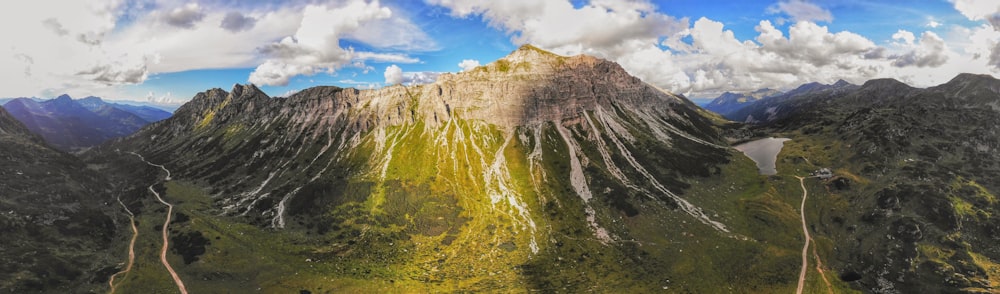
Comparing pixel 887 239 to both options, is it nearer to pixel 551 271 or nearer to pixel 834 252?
pixel 834 252

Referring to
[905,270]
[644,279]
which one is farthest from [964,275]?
[644,279]

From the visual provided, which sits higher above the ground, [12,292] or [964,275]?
[12,292]

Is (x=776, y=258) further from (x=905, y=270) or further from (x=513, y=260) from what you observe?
(x=513, y=260)

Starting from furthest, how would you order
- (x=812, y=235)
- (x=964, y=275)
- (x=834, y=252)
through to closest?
(x=812, y=235)
(x=834, y=252)
(x=964, y=275)

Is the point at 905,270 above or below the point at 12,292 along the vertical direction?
below

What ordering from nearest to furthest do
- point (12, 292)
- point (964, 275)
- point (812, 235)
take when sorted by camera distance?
point (12, 292), point (964, 275), point (812, 235)

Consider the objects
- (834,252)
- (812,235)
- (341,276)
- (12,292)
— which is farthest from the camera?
(812,235)

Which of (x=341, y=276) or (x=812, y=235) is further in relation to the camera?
(x=812, y=235)

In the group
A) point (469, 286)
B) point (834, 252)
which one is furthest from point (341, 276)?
point (834, 252)

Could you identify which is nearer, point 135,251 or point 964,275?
point 964,275
